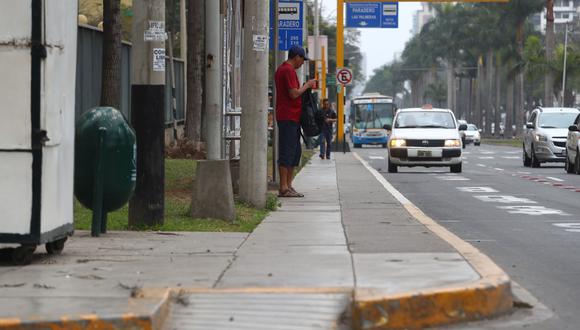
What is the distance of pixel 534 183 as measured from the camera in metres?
25.4

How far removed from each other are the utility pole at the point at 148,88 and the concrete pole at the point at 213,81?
208 centimetres

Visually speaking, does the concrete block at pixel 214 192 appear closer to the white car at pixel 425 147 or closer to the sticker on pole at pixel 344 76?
the white car at pixel 425 147

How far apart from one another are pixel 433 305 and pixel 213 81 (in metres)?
7.50

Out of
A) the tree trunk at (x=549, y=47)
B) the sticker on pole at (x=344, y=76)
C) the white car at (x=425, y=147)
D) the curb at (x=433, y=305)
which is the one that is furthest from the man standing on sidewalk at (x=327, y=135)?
the tree trunk at (x=549, y=47)

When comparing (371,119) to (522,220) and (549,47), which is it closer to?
(549,47)

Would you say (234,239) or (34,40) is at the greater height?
(34,40)

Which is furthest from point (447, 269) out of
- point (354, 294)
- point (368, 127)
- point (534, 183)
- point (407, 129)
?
point (368, 127)

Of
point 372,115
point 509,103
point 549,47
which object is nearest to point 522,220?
point 372,115

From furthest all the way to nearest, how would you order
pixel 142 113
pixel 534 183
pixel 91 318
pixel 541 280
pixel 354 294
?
pixel 534 183, pixel 142 113, pixel 541 280, pixel 354 294, pixel 91 318

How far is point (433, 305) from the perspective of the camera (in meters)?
7.79

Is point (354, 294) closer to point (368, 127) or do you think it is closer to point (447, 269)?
point (447, 269)

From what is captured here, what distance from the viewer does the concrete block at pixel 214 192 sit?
13.8m

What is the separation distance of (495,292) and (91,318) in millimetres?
2717

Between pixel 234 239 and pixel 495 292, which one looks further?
pixel 234 239
